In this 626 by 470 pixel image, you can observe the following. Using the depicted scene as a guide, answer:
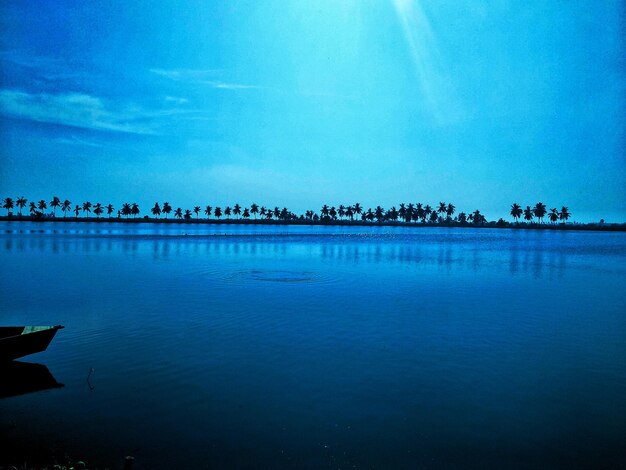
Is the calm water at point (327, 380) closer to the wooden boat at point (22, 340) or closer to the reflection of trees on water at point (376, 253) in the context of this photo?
the wooden boat at point (22, 340)

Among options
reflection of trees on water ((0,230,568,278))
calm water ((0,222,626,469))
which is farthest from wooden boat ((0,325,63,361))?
reflection of trees on water ((0,230,568,278))

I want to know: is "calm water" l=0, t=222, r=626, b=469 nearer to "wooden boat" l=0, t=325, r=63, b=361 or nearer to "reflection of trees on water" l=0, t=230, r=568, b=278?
"wooden boat" l=0, t=325, r=63, b=361

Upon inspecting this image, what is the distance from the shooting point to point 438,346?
545 inches

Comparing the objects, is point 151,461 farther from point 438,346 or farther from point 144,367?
point 438,346

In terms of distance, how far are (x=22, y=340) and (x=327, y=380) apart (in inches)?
331

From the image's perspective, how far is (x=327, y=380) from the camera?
1062 cm

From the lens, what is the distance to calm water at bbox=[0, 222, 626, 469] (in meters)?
7.48

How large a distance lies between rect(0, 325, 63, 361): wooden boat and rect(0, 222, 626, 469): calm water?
0.88 meters

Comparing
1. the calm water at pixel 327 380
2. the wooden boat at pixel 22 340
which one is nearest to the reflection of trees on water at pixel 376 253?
the calm water at pixel 327 380

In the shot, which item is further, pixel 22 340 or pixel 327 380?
pixel 22 340

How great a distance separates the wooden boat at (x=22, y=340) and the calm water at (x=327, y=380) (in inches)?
34.5

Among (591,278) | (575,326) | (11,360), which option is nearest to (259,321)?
(11,360)

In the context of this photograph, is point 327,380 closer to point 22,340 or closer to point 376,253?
point 22,340

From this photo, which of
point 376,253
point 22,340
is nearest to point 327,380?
point 22,340
